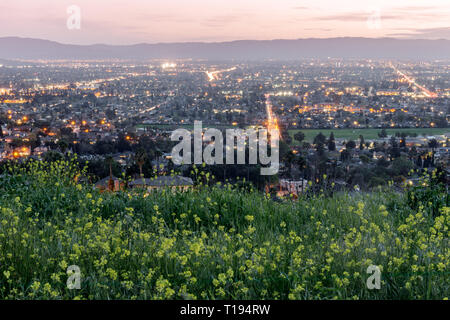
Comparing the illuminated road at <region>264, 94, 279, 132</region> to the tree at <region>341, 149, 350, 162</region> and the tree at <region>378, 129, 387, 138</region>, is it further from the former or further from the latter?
the tree at <region>341, 149, 350, 162</region>

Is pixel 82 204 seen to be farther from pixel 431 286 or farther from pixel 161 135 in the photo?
pixel 161 135

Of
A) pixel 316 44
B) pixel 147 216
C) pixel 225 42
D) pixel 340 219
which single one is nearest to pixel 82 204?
pixel 147 216

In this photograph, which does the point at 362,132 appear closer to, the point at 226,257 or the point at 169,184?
the point at 169,184

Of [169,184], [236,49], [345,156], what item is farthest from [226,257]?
[236,49]

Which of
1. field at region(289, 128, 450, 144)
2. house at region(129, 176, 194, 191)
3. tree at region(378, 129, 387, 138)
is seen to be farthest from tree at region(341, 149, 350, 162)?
house at region(129, 176, 194, 191)

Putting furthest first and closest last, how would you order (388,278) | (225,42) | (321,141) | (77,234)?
1. (225,42)
2. (321,141)
3. (77,234)
4. (388,278)

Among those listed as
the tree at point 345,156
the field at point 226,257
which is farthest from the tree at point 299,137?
the field at point 226,257
